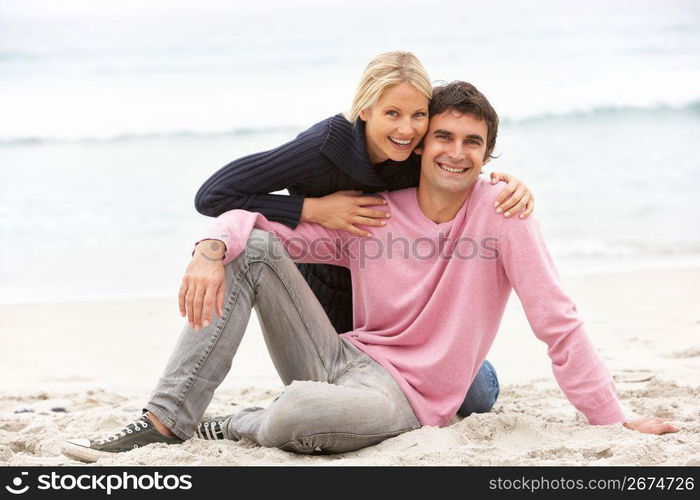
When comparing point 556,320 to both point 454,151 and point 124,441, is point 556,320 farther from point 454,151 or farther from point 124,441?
point 124,441

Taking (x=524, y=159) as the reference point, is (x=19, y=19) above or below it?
above

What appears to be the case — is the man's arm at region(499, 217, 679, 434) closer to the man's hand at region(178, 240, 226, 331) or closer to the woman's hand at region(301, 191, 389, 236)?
the woman's hand at region(301, 191, 389, 236)

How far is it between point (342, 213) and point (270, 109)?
1145 cm

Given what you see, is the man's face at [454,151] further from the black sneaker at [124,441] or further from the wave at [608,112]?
the wave at [608,112]

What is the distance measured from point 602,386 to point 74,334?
3552 mm

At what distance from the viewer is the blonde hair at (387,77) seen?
315cm

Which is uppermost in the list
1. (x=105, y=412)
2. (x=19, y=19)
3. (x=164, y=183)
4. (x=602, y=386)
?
(x=19, y=19)

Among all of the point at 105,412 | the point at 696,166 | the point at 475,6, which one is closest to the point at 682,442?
the point at 105,412

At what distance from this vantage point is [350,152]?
10.5 ft

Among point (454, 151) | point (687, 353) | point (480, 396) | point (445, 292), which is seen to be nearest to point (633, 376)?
point (687, 353)

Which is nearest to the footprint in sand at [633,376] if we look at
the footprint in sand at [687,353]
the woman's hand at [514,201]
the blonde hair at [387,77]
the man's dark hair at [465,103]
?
the footprint in sand at [687,353]

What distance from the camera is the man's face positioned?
3027 mm

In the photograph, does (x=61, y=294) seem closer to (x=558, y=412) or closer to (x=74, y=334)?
(x=74, y=334)
